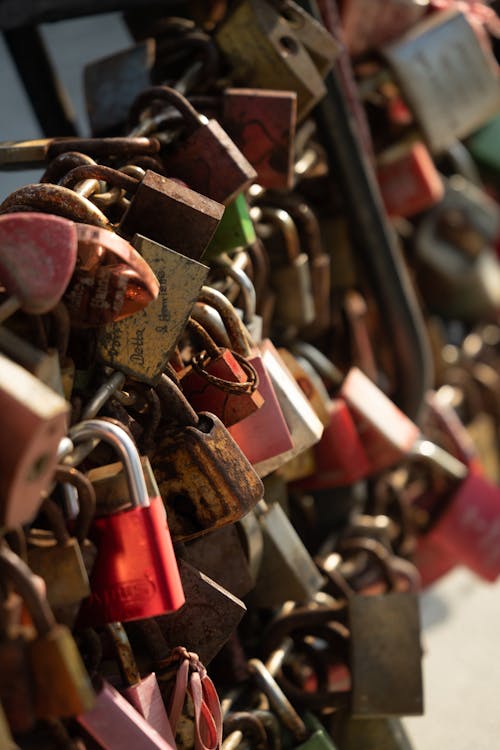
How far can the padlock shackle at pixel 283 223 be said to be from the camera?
171 centimetres

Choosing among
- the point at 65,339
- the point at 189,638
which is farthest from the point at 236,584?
the point at 65,339

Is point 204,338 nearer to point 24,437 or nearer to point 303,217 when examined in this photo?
point 24,437

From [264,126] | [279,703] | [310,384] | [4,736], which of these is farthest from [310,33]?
[4,736]

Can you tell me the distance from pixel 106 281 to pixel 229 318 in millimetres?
260

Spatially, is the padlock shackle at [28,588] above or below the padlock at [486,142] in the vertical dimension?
above

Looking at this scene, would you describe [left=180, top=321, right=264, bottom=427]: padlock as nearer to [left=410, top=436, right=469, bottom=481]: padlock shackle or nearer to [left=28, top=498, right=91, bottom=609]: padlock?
[left=28, top=498, right=91, bottom=609]: padlock

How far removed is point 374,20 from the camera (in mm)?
2154

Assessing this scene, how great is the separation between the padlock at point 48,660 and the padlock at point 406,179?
148 centimetres

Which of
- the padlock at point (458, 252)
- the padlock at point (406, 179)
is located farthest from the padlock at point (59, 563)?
the padlock at point (458, 252)

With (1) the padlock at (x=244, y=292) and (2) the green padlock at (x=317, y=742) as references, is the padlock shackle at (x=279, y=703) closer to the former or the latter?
(2) the green padlock at (x=317, y=742)

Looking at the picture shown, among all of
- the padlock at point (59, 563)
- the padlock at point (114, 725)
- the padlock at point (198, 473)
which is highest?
the padlock at point (59, 563)

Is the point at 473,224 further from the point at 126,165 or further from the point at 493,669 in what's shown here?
the point at 126,165

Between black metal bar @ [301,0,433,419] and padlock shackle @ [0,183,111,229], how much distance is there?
2.79 ft

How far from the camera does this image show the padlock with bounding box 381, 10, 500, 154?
7.07 ft
